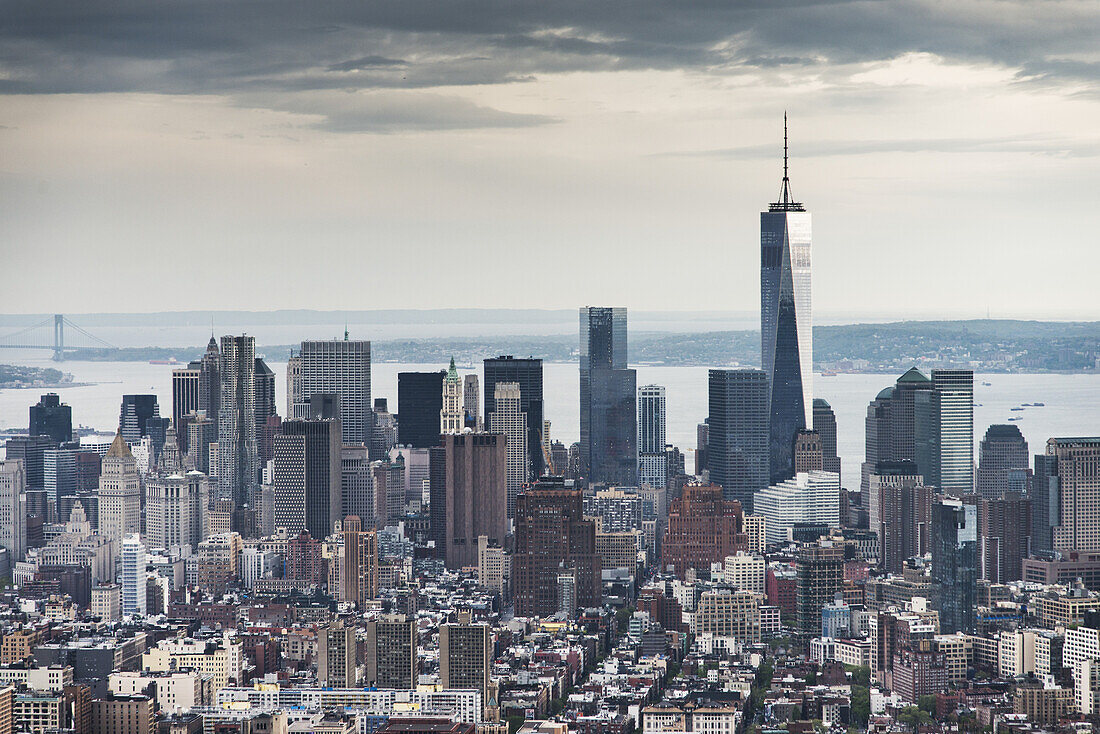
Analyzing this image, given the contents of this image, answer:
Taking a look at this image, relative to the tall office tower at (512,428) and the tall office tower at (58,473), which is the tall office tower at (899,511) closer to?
the tall office tower at (512,428)

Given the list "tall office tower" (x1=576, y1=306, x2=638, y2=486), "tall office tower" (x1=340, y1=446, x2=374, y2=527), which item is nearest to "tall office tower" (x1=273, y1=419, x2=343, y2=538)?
"tall office tower" (x1=340, y1=446, x2=374, y2=527)

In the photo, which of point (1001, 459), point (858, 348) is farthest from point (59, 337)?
point (1001, 459)

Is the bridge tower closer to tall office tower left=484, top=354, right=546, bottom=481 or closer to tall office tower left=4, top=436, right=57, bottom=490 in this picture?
tall office tower left=4, top=436, right=57, bottom=490

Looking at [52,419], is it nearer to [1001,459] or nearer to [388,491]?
[388,491]

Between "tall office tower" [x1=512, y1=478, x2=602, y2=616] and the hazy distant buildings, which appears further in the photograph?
the hazy distant buildings

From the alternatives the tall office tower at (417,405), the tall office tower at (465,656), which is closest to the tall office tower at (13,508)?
the tall office tower at (417,405)

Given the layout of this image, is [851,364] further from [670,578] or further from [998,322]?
[670,578]
